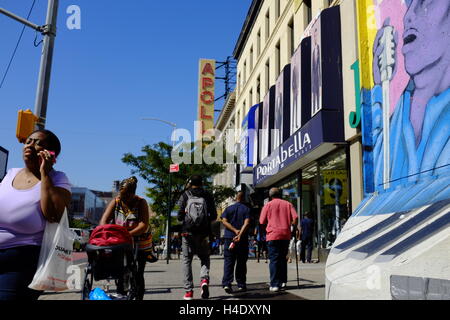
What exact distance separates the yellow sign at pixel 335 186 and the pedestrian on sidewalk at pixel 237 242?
779 cm

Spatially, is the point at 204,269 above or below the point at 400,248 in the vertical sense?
below

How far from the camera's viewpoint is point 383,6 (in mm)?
8648

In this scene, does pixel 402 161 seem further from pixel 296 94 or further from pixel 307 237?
pixel 296 94

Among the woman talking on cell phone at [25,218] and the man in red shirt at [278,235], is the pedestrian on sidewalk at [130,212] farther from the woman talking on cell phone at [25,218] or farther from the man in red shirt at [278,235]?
the man in red shirt at [278,235]

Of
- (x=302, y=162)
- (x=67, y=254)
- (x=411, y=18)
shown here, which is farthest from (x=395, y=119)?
(x=302, y=162)

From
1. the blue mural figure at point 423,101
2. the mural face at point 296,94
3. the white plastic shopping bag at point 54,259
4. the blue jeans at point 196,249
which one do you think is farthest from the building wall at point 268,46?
the white plastic shopping bag at point 54,259

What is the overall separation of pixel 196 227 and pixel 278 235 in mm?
2016

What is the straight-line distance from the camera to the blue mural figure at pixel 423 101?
20.1ft

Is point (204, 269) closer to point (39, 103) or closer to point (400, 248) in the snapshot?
point (400, 248)

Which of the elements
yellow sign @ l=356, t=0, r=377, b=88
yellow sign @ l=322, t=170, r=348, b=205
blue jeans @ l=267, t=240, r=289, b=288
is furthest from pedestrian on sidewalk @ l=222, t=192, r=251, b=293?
yellow sign @ l=322, t=170, r=348, b=205

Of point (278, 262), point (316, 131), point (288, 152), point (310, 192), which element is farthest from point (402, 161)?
point (310, 192)

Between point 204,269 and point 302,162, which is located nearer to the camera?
point 204,269
